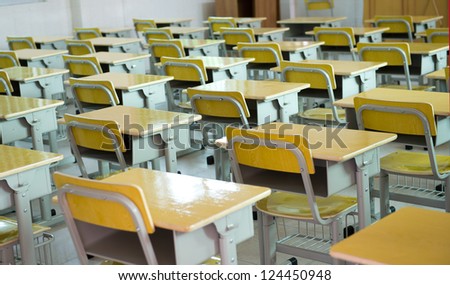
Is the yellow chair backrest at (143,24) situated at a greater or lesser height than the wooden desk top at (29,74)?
greater

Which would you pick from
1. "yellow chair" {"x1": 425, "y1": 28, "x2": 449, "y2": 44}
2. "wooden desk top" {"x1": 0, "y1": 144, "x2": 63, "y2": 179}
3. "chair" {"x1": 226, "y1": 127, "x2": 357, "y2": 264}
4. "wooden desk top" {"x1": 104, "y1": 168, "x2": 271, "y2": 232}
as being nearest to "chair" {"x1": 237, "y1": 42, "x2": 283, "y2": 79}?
"yellow chair" {"x1": 425, "y1": 28, "x2": 449, "y2": 44}

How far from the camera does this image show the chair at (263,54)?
7383 mm

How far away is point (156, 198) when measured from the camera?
308 cm

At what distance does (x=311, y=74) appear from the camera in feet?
19.7

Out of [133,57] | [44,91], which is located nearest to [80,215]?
[44,91]

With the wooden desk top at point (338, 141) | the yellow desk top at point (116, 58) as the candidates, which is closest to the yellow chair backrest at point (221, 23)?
the yellow desk top at point (116, 58)

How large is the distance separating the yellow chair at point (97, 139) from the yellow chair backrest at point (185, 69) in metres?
1.98

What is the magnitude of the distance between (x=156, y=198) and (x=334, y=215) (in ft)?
3.40

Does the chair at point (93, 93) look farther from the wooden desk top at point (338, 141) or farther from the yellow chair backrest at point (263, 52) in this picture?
A: the yellow chair backrest at point (263, 52)

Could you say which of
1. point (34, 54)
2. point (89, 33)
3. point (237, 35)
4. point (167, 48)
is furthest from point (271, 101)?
point (89, 33)

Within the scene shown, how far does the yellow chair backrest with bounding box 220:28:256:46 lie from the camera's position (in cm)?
932

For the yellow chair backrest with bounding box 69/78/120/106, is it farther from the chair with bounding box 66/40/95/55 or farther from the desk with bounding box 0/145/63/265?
the chair with bounding box 66/40/95/55

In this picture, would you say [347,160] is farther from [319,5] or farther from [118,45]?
[319,5]

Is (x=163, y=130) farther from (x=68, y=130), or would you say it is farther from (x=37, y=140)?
(x=37, y=140)
